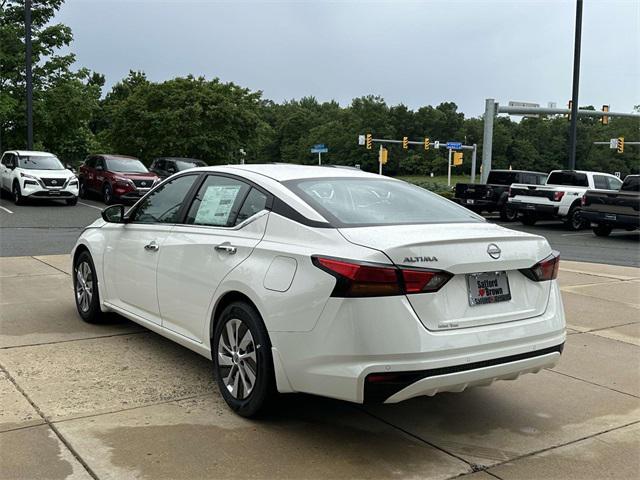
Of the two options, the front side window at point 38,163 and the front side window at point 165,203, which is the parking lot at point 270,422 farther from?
the front side window at point 38,163

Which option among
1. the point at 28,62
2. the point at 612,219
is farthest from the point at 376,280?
the point at 28,62

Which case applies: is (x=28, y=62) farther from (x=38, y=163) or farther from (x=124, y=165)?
(x=124, y=165)

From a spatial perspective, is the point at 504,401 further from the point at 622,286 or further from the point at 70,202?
the point at 70,202

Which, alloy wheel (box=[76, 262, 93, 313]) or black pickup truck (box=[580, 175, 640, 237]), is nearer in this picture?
alloy wheel (box=[76, 262, 93, 313])

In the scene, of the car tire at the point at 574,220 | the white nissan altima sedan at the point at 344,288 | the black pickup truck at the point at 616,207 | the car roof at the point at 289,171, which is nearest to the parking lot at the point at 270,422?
the white nissan altima sedan at the point at 344,288

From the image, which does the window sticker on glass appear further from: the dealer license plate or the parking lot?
the dealer license plate

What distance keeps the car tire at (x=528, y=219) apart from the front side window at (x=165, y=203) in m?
18.2

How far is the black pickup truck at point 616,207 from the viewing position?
17359 millimetres

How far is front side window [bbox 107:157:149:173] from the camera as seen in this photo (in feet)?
77.7

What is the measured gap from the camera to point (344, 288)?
11.2ft

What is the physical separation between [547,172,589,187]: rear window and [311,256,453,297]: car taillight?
19.4 m

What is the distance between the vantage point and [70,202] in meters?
22.5

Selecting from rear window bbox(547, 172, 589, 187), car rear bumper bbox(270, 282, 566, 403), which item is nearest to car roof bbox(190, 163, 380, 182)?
car rear bumper bbox(270, 282, 566, 403)

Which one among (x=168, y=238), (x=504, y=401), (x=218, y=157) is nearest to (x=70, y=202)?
(x=218, y=157)
